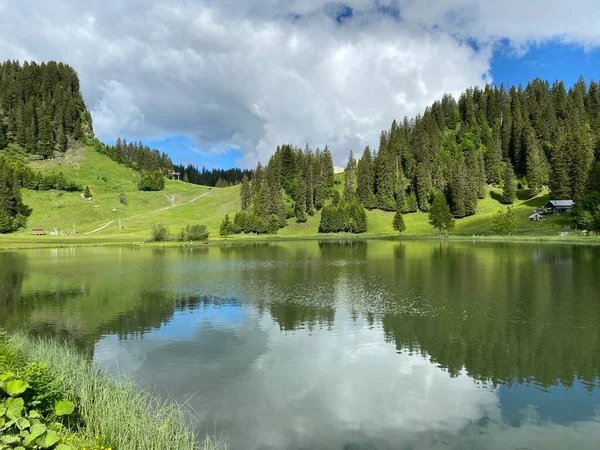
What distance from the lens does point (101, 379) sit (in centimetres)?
1470

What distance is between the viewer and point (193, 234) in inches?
4774

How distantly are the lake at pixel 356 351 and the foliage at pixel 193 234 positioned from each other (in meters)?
75.0

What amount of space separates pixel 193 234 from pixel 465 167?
10061 centimetres

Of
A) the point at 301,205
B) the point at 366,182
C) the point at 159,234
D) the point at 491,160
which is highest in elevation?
the point at 491,160

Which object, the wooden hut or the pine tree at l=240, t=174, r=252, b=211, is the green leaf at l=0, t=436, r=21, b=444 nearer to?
the wooden hut

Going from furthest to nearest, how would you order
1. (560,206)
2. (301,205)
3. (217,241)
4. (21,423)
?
(301,205) < (560,206) < (217,241) < (21,423)

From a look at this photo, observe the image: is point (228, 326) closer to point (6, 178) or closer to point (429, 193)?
point (429, 193)

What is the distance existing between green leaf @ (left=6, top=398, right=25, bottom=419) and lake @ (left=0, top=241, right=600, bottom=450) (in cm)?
595

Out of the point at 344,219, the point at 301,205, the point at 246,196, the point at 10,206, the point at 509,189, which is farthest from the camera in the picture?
the point at 246,196

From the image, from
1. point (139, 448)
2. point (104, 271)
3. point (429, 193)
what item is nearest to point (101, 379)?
point (139, 448)

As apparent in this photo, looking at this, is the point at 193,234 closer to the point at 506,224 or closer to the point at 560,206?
the point at 506,224

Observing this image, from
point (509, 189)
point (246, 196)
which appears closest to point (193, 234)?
point (246, 196)

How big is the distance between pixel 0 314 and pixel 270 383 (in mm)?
23596

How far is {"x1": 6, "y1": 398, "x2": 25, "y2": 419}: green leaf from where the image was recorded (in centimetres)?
834
